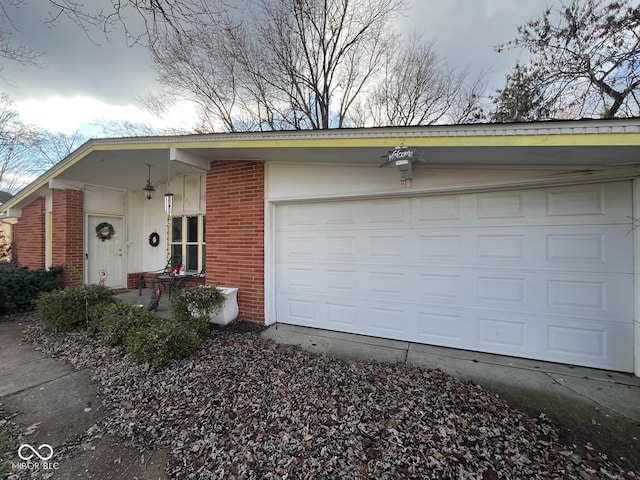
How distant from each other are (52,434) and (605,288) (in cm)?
588

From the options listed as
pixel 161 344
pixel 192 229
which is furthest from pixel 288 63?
pixel 161 344

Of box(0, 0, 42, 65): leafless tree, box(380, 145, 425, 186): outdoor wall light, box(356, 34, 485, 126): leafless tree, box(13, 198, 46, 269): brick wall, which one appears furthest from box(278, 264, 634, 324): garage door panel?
box(13, 198, 46, 269): brick wall

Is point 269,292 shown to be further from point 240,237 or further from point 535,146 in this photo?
point 535,146

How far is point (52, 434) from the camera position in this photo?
7.73ft

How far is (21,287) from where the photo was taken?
625 centimetres

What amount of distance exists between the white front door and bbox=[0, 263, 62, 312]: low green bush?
902 mm

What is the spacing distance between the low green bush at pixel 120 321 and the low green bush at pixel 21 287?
3.05 m

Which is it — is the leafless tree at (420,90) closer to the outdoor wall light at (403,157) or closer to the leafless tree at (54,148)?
the outdoor wall light at (403,157)

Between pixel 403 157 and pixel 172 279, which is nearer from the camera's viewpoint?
pixel 403 157

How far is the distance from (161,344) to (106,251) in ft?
20.2

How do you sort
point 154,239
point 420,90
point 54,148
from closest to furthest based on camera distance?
point 154,239 < point 420,90 < point 54,148

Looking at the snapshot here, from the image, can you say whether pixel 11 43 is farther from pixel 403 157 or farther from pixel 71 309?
pixel 403 157

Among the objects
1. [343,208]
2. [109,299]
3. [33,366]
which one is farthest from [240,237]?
[33,366]

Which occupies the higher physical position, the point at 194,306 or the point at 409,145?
the point at 409,145
